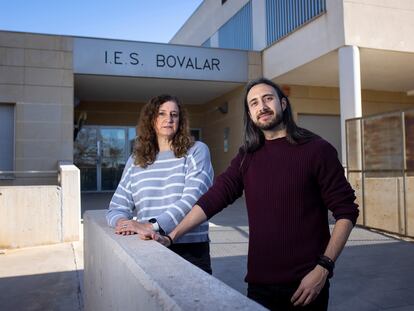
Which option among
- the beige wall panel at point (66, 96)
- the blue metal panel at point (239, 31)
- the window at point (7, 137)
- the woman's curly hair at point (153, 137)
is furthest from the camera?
the blue metal panel at point (239, 31)

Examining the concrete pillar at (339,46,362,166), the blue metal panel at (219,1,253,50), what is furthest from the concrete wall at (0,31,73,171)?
the concrete pillar at (339,46,362,166)

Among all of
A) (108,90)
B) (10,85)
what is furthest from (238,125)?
(10,85)

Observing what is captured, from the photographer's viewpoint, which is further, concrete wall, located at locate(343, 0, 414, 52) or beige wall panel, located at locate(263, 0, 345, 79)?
beige wall panel, located at locate(263, 0, 345, 79)

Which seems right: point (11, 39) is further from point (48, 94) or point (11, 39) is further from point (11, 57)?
point (48, 94)

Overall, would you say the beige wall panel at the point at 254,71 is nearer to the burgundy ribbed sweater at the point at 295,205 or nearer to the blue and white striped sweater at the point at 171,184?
the blue and white striped sweater at the point at 171,184

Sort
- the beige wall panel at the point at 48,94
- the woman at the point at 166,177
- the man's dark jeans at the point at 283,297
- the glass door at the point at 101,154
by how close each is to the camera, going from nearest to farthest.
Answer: the man's dark jeans at the point at 283,297
the woman at the point at 166,177
the beige wall panel at the point at 48,94
the glass door at the point at 101,154

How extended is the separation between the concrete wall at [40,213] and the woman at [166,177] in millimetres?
5376

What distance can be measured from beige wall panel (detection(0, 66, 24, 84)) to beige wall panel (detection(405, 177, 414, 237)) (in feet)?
31.1

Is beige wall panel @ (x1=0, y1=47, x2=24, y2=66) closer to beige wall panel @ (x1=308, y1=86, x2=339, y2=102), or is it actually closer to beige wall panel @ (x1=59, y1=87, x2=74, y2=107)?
beige wall panel @ (x1=59, y1=87, x2=74, y2=107)

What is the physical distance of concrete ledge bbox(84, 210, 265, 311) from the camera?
1.27 metres

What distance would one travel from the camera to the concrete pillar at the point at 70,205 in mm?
7691

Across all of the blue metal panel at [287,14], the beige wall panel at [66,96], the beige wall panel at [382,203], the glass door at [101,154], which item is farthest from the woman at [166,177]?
the glass door at [101,154]

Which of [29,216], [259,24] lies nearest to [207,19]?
[259,24]

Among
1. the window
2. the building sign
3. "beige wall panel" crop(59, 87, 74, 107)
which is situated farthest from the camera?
the building sign
